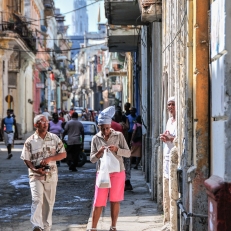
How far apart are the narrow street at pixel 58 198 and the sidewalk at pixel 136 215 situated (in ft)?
1.67

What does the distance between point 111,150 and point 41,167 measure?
87 cm

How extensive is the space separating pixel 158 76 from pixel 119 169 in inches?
150

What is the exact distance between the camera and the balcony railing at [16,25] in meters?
37.0

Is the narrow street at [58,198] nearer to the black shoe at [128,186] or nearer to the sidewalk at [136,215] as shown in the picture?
the sidewalk at [136,215]

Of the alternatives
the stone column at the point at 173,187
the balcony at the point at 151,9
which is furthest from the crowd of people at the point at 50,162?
the balcony at the point at 151,9

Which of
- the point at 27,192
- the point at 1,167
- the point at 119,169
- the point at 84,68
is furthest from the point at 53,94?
the point at 119,169

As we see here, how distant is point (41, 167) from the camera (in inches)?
361

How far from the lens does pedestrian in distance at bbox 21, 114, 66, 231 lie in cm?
914

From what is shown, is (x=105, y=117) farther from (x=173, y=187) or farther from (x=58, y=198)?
(x=58, y=198)

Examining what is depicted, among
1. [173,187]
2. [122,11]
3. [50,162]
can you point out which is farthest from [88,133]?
[173,187]

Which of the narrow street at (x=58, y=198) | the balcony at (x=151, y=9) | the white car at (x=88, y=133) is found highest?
the balcony at (x=151, y=9)

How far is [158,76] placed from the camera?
42.2 ft

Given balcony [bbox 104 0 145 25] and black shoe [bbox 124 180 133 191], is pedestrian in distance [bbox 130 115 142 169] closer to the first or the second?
balcony [bbox 104 0 145 25]

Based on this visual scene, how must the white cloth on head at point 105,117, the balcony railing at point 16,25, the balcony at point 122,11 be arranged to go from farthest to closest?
the balcony railing at point 16,25
the balcony at point 122,11
the white cloth on head at point 105,117
